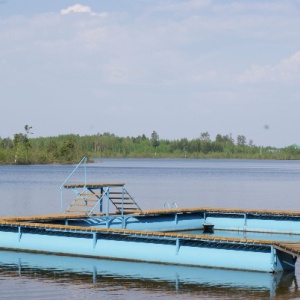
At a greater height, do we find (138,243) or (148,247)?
(138,243)

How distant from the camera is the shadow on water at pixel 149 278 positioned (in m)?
24.5

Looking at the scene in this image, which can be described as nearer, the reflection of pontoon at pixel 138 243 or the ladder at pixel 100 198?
the reflection of pontoon at pixel 138 243

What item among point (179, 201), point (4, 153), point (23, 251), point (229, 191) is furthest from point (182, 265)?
point (4, 153)

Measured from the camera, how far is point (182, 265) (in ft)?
92.9

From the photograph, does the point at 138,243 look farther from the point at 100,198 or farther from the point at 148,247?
the point at 100,198

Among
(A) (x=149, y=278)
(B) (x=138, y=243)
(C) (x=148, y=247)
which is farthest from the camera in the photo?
(B) (x=138, y=243)

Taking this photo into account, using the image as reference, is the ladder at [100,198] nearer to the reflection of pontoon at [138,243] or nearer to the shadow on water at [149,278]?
the reflection of pontoon at [138,243]

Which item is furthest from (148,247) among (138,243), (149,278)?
(149,278)

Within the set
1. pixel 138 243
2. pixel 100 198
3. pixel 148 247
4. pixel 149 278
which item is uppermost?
pixel 100 198

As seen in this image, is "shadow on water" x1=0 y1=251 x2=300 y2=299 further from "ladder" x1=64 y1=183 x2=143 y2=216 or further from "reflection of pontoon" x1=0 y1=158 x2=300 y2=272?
"ladder" x1=64 y1=183 x2=143 y2=216

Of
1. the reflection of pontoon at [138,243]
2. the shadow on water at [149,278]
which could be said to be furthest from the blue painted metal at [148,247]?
the shadow on water at [149,278]

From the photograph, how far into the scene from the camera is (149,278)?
2634 centimetres

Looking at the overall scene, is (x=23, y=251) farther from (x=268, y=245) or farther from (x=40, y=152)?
(x=40, y=152)

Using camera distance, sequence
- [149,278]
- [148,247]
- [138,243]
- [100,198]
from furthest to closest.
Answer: [100,198], [138,243], [148,247], [149,278]
